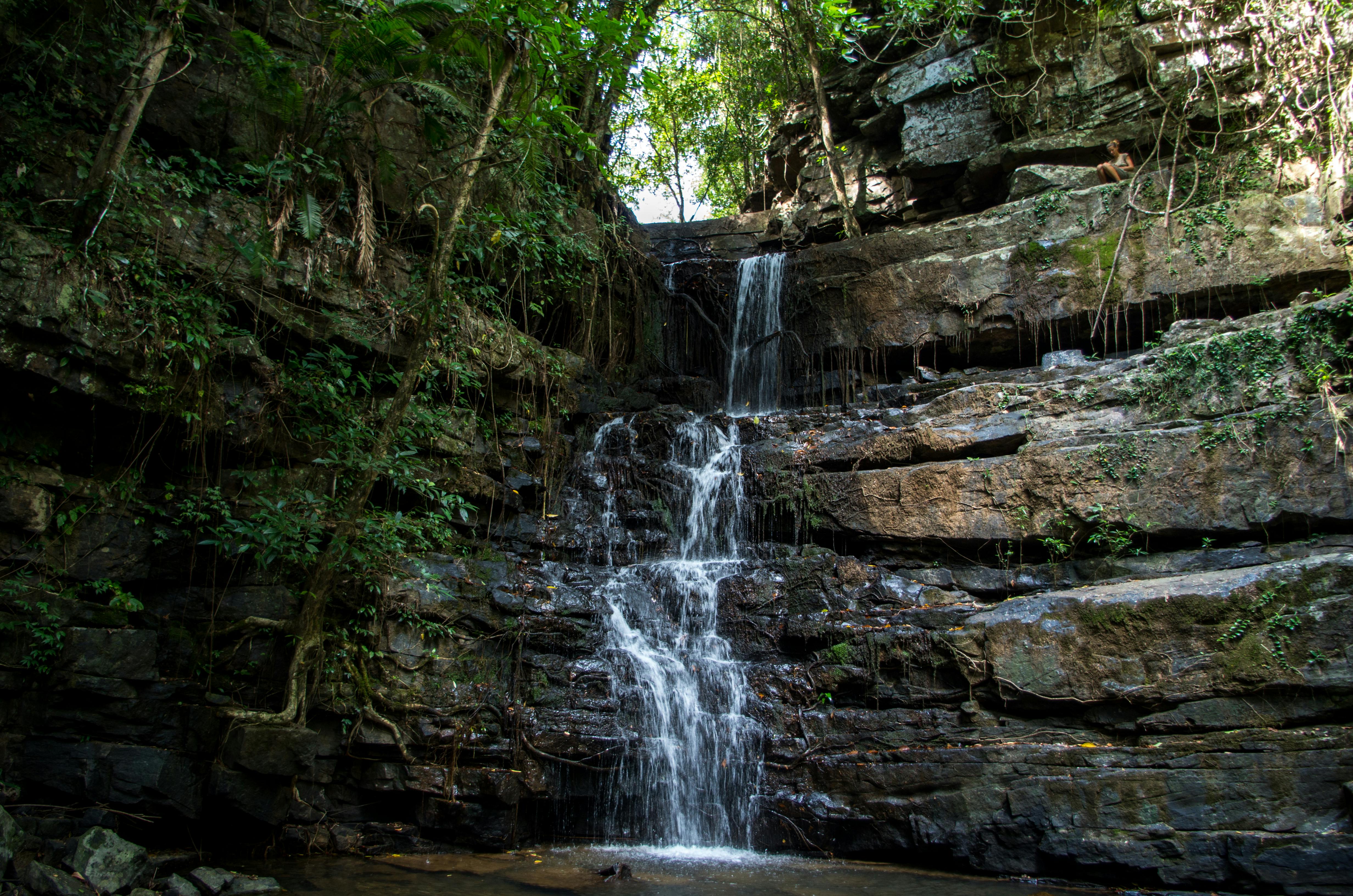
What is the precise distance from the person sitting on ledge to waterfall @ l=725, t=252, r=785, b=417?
485cm

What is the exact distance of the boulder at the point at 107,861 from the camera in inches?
171

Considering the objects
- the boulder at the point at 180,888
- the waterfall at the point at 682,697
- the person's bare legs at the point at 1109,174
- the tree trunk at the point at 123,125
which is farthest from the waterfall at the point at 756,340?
the boulder at the point at 180,888

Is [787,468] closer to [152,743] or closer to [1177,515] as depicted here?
[1177,515]

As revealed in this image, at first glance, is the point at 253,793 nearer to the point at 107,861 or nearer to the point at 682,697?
the point at 107,861

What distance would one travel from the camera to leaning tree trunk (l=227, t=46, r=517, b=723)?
5895mm

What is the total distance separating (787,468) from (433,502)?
402cm

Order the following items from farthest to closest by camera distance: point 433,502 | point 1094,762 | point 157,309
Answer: point 433,502 → point 157,309 → point 1094,762

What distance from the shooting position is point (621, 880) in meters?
5.07

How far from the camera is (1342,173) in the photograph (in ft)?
29.0

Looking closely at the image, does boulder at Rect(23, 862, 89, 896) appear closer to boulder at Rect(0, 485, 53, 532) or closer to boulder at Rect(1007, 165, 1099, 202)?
boulder at Rect(0, 485, 53, 532)

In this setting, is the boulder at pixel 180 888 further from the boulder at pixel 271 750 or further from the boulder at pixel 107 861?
the boulder at pixel 271 750

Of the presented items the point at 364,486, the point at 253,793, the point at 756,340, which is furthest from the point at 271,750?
the point at 756,340

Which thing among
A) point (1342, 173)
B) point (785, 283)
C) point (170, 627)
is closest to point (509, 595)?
point (170, 627)

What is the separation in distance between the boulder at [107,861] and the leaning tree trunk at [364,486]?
1.10m
